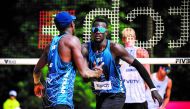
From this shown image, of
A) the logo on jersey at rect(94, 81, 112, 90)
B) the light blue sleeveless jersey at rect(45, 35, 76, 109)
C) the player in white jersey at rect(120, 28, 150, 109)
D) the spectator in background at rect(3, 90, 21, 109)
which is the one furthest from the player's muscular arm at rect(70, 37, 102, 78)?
the spectator in background at rect(3, 90, 21, 109)

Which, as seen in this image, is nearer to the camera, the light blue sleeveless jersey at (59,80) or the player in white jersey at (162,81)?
the light blue sleeveless jersey at (59,80)

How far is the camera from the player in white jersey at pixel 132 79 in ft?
36.3

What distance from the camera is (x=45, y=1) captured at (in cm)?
1221

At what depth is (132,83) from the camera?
11.2m

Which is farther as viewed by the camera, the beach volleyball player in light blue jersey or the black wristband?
the black wristband

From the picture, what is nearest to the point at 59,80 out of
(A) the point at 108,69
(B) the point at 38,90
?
(B) the point at 38,90

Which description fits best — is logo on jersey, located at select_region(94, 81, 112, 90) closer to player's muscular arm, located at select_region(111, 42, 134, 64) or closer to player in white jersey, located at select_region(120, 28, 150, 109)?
player's muscular arm, located at select_region(111, 42, 134, 64)

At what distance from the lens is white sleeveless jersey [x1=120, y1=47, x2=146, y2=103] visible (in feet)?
36.4

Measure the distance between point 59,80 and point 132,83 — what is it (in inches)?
130

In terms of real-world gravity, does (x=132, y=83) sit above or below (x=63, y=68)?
below

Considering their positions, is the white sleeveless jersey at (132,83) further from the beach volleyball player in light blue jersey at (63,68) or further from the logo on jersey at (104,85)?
the beach volleyball player in light blue jersey at (63,68)

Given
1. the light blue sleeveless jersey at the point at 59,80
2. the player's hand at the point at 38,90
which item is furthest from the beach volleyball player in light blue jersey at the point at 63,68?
the player's hand at the point at 38,90

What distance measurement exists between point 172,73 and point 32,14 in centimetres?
441

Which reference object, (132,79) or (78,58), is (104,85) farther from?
(132,79)
